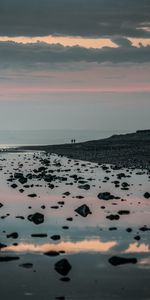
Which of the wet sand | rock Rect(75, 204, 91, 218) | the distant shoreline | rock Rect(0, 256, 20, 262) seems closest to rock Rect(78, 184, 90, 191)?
the wet sand

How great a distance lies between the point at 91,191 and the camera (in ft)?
129

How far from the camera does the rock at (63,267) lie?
1786 centimetres

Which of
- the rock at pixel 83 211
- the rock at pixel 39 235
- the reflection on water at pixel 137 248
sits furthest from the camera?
the rock at pixel 83 211

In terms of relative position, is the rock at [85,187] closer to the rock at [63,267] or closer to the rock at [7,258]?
the rock at [7,258]

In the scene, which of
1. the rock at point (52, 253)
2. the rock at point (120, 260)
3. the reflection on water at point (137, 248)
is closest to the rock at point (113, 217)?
the reflection on water at point (137, 248)

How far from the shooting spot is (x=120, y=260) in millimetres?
19094

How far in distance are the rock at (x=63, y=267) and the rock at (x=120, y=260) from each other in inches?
61.0

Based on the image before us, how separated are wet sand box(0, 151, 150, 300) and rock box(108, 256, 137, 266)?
32mm

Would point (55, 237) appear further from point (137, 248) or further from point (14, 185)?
point (14, 185)

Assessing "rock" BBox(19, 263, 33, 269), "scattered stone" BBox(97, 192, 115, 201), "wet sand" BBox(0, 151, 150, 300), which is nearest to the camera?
"wet sand" BBox(0, 151, 150, 300)

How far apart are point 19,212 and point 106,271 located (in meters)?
12.9

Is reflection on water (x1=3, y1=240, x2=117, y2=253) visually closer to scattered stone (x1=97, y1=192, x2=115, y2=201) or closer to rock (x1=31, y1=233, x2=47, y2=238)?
rock (x1=31, y1=233, x2=47, y2=238)

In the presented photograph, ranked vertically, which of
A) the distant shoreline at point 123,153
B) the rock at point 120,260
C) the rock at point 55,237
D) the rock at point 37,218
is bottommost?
the rock at point 120,260

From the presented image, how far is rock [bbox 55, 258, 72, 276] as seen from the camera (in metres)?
17.9
